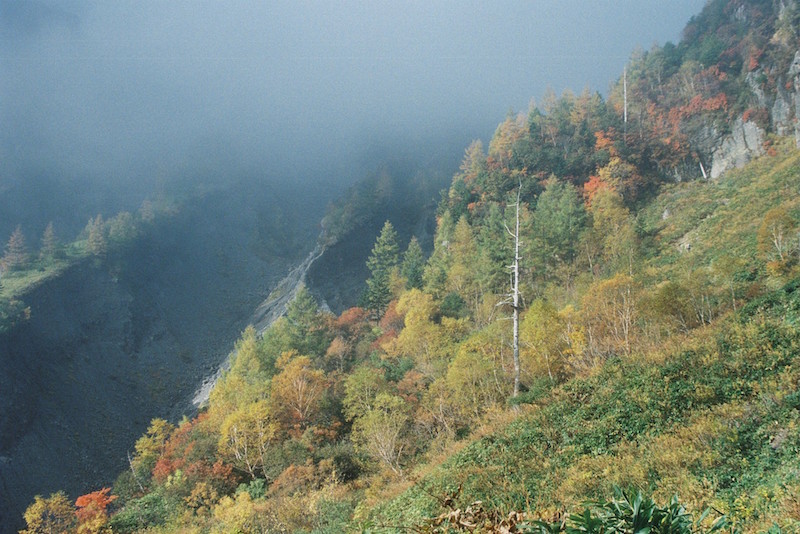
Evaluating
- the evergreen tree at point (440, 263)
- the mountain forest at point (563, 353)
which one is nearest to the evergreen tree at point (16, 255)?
the mountain forest at point (563, 353)

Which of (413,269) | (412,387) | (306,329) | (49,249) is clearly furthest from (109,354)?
(412,387)

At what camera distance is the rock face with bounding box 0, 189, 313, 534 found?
142 feet

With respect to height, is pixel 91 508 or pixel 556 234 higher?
pixel 556 234

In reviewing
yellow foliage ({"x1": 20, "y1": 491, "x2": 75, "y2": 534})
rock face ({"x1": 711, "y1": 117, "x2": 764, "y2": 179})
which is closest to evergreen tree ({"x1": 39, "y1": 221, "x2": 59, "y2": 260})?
yellow foliage ({"x1": 20, "y1": 491, "x2": 75, "y2": 534})

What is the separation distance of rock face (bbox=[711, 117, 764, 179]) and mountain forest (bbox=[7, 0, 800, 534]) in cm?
23

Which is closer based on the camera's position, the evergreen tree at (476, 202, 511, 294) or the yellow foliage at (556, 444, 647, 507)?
the yellow foliage at (556, 444, 647, 507)

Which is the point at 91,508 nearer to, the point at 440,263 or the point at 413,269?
the point at 413,269

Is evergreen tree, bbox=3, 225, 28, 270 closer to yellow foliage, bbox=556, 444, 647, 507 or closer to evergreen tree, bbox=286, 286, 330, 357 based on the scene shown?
evergreen tree, bbox=286, 286, 330, 357

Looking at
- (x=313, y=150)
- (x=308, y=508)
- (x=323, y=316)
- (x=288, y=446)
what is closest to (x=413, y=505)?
(x=308, y=508)

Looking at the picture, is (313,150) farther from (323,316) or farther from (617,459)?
(617,459)

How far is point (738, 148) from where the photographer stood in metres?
46.6

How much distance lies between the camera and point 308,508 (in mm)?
15547

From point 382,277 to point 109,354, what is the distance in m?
42.1

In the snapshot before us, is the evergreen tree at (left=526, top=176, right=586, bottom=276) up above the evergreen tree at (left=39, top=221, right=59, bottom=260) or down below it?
below
